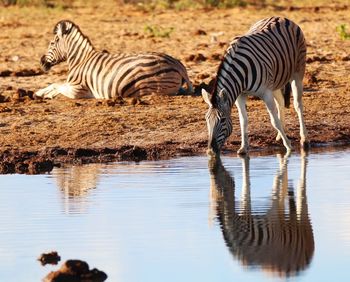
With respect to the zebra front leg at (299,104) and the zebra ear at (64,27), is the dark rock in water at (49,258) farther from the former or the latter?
the zebra ear at (64,27)

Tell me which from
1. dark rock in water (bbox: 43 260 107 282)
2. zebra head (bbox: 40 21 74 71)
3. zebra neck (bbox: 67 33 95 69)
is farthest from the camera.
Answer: zebra head (bbox: 40 21 74 71)

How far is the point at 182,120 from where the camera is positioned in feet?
47.0

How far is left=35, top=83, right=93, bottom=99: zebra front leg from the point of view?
53.1ft

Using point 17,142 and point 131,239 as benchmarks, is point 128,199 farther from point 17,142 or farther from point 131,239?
point 17,142

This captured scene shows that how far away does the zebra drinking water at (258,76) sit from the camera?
40.6 feet

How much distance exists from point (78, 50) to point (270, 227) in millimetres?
8553

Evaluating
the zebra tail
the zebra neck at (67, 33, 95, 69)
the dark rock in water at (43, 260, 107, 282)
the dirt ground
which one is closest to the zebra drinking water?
the zebra tail

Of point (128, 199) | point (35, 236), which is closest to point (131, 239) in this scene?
point (35, 236)

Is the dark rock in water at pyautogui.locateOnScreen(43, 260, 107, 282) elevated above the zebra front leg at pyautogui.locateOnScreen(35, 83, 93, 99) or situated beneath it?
situated beneath

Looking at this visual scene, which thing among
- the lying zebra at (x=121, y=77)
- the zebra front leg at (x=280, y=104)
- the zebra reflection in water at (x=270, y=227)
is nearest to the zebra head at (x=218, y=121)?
the zebra reflection in water at (x=270, y=227)

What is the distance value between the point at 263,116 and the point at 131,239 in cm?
627

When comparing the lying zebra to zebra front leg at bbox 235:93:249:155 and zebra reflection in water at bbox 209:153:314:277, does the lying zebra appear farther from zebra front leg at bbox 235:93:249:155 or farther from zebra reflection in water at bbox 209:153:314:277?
zebra reflection in water at bbox 209:153:314:277

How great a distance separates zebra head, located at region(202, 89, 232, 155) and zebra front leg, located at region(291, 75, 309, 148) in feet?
3.94

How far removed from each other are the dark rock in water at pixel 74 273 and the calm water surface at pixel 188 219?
9.3 inches
